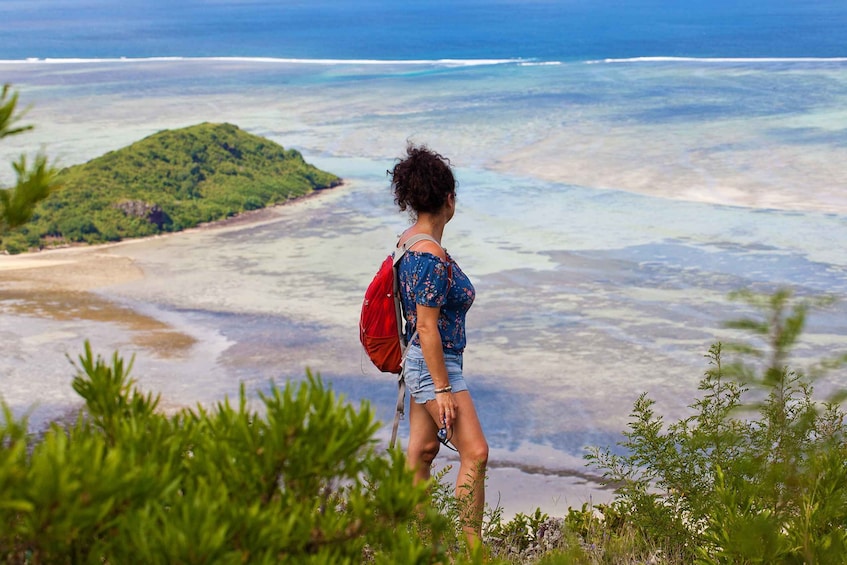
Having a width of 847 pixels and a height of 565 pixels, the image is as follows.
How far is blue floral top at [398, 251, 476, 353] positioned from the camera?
4445mm

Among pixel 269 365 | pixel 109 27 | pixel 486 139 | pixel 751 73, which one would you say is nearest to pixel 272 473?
pixel 269 365

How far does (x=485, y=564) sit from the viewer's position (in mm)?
2408

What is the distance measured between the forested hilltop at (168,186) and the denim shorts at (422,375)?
10.4 meters

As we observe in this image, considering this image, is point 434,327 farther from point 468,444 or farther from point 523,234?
point 523,234

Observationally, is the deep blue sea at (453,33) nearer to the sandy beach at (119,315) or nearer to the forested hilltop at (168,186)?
the forested hilltop at (168,186)

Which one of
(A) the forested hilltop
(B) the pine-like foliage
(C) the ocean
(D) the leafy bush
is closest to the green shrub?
(D) the leafy bush

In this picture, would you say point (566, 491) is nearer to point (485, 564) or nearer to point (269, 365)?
point (269, 365)

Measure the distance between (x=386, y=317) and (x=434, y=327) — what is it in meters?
0.32

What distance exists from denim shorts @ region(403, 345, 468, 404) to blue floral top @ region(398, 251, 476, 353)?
0.04 metres

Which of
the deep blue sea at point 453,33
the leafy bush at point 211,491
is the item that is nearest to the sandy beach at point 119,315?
the leafy bush at point 211,491

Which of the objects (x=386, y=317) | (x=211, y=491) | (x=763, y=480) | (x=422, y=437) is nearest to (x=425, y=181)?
(x=386, y=317)

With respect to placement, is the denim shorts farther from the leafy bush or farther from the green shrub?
the leafy bush

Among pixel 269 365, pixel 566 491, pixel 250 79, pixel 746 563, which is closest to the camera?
pixel 746 563

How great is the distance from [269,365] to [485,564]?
23.6 feet
